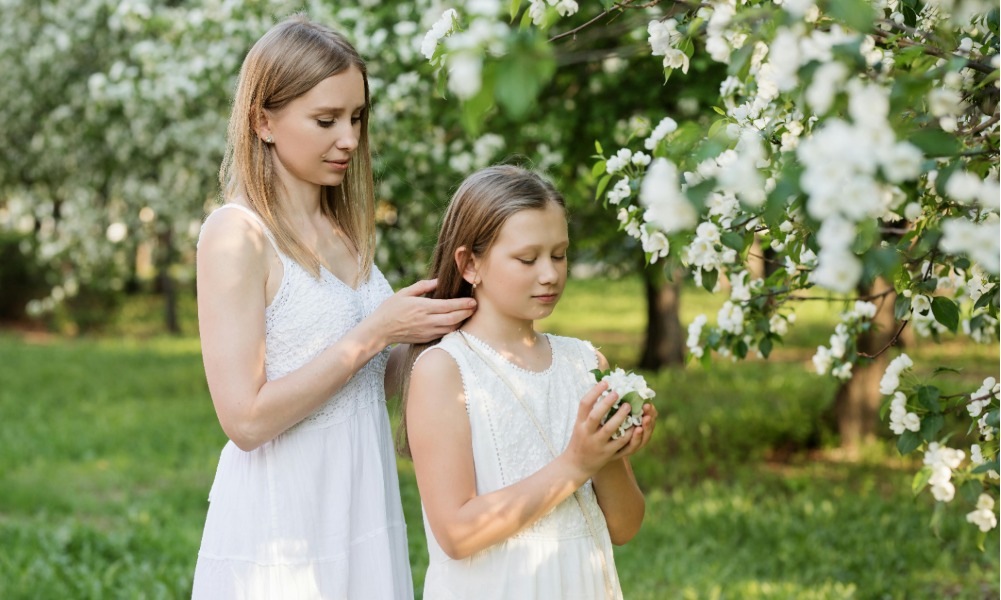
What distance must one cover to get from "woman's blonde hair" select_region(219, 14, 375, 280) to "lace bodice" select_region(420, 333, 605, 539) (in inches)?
18.9

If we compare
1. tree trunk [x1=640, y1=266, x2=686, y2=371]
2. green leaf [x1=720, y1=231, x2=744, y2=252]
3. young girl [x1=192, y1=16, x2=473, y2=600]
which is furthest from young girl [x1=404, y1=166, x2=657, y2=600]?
tree trunk [x1=640, y1=266, x2=686, y2=371]

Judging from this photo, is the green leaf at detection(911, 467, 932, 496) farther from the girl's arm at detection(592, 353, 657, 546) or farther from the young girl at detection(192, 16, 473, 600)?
the young girl at detection(192, 16, 473, 600)

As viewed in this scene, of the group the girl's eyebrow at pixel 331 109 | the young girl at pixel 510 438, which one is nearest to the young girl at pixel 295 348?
the girl's eyebrow at pixel 331 109

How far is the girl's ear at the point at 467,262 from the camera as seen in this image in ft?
7.44

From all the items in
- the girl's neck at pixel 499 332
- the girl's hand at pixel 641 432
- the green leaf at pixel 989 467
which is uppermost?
the girl's neck at pixel 499 332

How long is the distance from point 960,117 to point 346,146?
1.29 m

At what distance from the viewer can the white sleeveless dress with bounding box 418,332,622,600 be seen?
85.2 inches

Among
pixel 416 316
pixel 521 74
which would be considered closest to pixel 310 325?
pixel 416 316

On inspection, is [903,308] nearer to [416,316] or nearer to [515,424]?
[515,424]

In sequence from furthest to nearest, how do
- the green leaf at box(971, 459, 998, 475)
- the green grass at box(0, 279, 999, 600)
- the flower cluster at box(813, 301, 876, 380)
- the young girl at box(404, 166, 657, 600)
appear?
the green grass at box(0, 279, 999, 600) < the flower cluster at box(813, 301, 876, 380) < the young girl at box(404, 166, 657, 600) < the green leaf at box(971, 459, 998, 475)

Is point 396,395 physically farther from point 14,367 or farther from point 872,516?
point 14,367

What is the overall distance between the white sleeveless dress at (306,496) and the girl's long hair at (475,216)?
5.3 inches

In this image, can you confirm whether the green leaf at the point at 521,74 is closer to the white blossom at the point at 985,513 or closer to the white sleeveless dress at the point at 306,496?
the white sleeveless dress at the point at 306,496

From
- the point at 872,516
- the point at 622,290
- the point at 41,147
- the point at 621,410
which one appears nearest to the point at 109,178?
the point at 41,147
